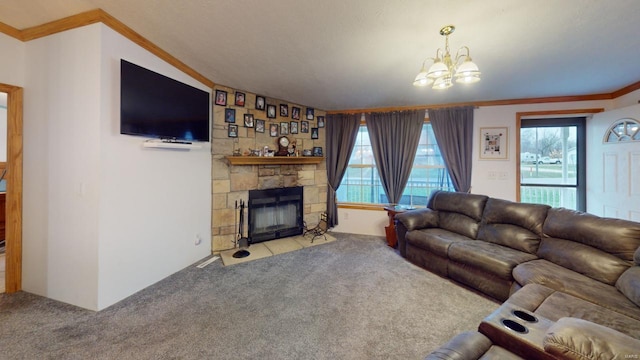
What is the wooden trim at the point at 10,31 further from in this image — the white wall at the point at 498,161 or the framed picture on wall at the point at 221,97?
the white wall at the point at 498,161

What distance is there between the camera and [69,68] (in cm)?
203

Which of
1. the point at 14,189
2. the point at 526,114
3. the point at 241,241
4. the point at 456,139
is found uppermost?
the point at 526,114

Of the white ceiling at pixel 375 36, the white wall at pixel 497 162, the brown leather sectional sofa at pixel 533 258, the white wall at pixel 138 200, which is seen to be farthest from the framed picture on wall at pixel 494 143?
the white wall at pixel 138 200

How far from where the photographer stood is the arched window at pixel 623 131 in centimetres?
279

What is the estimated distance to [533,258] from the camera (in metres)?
2.32

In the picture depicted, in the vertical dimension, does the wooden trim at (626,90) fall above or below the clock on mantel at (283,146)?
above

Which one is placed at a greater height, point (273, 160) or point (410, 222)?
point (273, 160)

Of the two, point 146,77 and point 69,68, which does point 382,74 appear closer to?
point 146,77

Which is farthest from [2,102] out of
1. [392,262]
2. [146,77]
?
[392,262]

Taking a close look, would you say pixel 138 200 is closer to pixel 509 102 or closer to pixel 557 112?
pixel 509 102

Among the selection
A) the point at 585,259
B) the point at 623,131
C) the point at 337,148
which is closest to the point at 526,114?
the point at 623,131

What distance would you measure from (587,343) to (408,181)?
11.5 feet

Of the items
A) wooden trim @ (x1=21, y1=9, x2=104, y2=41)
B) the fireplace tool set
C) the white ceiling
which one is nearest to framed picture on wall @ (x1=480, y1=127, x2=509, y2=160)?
the white ceiling

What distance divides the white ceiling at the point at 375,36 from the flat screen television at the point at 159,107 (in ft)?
1.10
